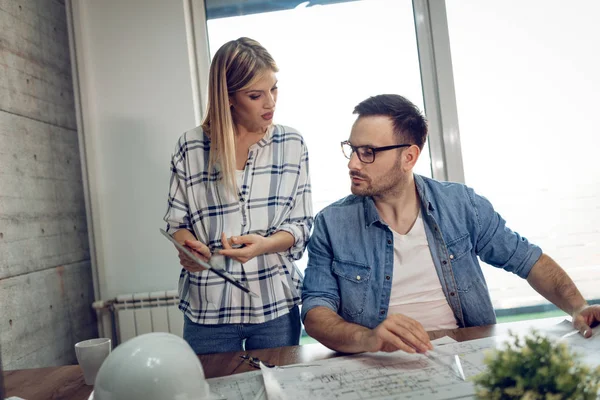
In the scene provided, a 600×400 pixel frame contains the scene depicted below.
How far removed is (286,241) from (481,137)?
5.42 feet

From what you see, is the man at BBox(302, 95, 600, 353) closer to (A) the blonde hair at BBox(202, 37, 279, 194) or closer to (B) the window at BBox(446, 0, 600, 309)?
(A) the blonde hair at BBox(202, 37, 279, 194)

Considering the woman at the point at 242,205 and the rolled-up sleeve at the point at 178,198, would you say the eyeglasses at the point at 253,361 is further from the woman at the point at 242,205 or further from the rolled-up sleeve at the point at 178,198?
the rolled-up sleeve at the point at 178,198

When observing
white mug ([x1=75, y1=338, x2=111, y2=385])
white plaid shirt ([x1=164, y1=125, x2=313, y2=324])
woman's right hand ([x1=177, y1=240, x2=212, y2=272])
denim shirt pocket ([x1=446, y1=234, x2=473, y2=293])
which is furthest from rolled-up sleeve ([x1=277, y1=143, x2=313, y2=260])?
white mug ([x1=75, y1=338, x2=111, y2=385])

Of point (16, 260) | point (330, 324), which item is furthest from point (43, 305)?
point (330, 324)

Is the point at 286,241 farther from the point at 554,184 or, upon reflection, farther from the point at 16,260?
the point at 554,184

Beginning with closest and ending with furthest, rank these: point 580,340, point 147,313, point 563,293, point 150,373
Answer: point 150,373, point 580,340, point 563,293, point 147,313

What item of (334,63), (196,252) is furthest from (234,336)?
(334,63)

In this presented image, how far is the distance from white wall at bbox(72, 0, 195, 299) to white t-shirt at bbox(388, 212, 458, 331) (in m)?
1.42

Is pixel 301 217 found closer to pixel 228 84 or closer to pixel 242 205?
pixel 242 205

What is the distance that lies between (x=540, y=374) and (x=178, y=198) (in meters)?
1.35

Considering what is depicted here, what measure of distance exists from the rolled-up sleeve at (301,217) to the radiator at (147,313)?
1080 millimetres

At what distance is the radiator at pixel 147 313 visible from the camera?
2611 mm

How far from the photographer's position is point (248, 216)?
1746 millimetres

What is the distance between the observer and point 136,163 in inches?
106
